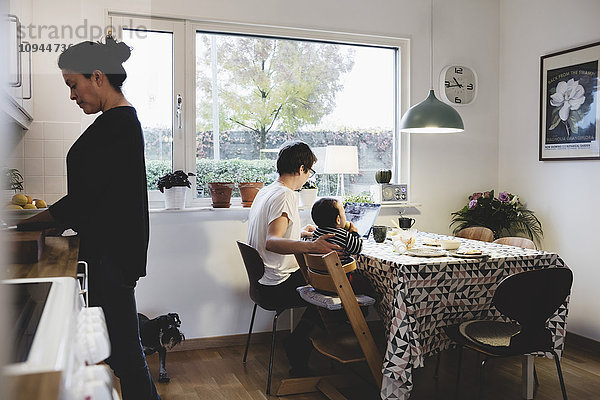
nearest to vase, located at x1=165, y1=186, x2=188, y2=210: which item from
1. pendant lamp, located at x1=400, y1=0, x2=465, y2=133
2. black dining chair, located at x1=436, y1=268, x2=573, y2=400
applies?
pendant lamp, located at x1=400, y1=0, x2=465, y2=133

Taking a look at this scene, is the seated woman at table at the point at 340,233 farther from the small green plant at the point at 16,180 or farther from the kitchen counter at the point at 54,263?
the small green plant at the point at 16,180

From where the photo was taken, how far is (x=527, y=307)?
89.3 inches

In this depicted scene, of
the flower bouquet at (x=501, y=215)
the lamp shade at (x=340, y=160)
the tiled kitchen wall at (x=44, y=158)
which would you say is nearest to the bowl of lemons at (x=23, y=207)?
the tiled kitchen wall at (x=44, y=158)

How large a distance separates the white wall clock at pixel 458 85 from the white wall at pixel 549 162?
29 cm

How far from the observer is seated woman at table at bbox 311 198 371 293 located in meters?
2.75

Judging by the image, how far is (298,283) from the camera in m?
3.08

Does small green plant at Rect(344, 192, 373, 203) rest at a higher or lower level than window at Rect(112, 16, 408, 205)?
lower

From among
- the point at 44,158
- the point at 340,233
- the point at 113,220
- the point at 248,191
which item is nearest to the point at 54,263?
the point at 113,220

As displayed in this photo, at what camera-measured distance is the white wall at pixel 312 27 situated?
3.40 meters

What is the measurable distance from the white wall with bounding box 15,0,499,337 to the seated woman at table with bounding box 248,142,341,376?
0.66 meters

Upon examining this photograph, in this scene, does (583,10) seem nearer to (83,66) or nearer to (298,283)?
(298,283)

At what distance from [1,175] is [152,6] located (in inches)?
142

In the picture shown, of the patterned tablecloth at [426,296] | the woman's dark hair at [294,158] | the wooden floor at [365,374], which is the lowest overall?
the wooden floor at [365,374]

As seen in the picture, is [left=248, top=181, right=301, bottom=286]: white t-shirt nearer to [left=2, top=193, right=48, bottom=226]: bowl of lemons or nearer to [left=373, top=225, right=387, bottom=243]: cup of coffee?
[left=373, top=225, right=387, bottom=243]: cup of coffee
